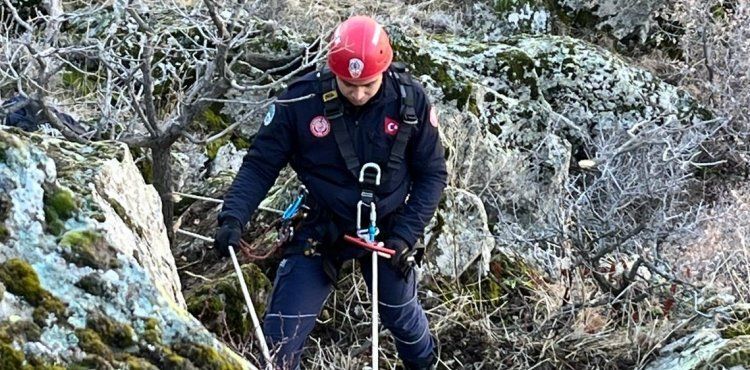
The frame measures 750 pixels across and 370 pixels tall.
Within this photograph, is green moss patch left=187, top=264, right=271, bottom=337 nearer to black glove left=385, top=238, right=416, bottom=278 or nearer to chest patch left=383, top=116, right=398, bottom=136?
black glove left=385, top=238, right=416, bottom=278

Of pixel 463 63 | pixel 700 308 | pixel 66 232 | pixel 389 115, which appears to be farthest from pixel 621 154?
pixel 66 232

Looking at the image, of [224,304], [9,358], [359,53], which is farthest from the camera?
[224,304]

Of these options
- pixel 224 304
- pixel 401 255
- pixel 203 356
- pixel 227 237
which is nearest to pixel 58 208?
pixel 203 356

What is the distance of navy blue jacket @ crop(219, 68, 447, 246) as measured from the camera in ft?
12.9

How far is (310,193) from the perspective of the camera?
4082mm

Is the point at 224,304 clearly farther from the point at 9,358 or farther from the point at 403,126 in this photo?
the point at 9,358

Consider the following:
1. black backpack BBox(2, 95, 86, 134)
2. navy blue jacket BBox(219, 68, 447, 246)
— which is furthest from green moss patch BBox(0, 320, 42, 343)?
black backpack BBox(2, 95, 86, 134)

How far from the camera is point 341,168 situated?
3.96m

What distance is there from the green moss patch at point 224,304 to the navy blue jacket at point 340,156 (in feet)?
1.89

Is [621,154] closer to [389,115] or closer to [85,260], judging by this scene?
[389,115]

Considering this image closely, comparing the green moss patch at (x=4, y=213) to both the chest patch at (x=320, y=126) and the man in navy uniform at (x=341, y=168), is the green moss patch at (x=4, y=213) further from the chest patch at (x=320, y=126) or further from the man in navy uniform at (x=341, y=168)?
the chest patch at (x=320, y=126)

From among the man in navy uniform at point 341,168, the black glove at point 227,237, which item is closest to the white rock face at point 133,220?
the black glove at point 227,237

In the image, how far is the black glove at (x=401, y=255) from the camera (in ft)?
13.1

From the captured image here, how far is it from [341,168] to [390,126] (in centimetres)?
29
